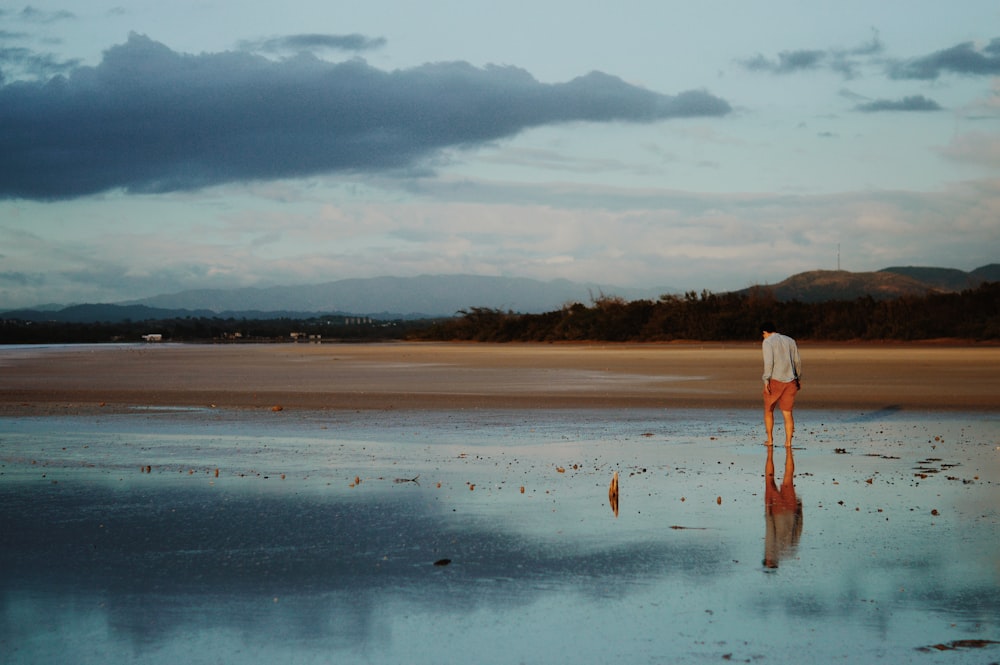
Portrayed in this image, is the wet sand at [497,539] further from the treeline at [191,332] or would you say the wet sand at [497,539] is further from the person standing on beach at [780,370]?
the treeline at [191,332]

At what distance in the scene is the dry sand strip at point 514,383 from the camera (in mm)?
21172

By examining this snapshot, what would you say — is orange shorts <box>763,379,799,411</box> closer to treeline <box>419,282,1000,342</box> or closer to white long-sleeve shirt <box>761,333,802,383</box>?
white long-sleeve shirt <box>761,333,802,383</box>

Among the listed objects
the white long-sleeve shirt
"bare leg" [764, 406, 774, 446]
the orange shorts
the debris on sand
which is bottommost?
the debris on sand

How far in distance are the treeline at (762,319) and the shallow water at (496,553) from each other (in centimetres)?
3923

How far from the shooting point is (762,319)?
55.3 m

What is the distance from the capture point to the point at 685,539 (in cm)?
808

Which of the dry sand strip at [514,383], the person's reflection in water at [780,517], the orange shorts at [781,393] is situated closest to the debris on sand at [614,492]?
the person's reflection in water at [780,517]

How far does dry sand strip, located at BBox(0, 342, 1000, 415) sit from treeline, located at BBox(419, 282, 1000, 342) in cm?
968

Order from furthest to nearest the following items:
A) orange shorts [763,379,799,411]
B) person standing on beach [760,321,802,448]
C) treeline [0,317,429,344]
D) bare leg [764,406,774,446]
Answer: treeline [0,317,429,344] < person standing on beach [760,321,802,448] < orange shorts [763,379,799,411] < bare leg [764,406,774,446]

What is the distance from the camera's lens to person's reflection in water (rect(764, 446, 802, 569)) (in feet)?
25.1

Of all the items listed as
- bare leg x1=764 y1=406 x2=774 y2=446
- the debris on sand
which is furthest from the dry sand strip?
the debris on sand

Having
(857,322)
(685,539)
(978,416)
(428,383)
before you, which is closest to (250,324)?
(857,322)

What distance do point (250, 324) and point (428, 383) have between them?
94.1m

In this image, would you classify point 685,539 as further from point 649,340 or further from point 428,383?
point 649,340
